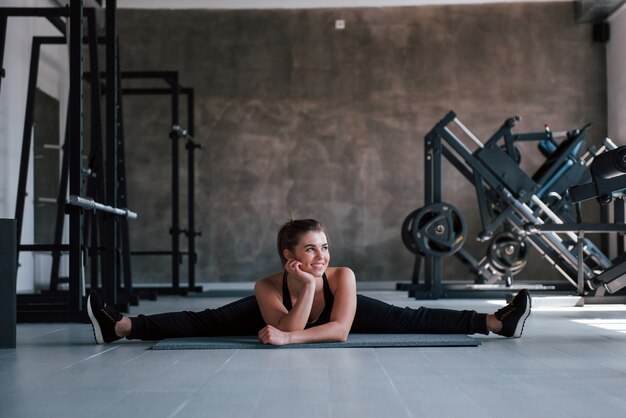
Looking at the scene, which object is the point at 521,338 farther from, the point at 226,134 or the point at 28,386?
the point at 226,134

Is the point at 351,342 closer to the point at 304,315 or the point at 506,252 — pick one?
the point at 304,315

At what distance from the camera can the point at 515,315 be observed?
3.34 metres

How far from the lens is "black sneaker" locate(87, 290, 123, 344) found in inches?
125

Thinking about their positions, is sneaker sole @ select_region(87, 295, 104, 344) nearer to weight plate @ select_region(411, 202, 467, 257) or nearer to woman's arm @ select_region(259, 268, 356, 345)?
woman's arm @ select_region(259, 268, 356, 345)

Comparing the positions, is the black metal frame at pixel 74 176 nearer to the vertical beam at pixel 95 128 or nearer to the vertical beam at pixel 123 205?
the vertical beam at pixel 95 128

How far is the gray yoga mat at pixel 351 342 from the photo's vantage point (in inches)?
123

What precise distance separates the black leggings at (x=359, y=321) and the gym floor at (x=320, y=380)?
100mm

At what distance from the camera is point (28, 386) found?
2.30 meters

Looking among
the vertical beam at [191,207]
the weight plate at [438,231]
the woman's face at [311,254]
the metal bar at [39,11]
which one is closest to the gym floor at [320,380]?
the woman's face at [311,254]

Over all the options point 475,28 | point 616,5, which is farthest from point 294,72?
point 616,5

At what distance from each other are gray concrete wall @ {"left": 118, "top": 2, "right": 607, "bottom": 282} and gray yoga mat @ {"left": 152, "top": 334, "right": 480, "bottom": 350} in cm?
677

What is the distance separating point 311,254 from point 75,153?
2.20 m

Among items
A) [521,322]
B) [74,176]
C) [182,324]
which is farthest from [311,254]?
[74,176]

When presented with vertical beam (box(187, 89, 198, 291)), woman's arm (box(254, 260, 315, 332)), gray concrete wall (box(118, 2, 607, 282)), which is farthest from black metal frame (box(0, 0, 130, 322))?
gray concrete wall (box(118, 2, 607, 282))
